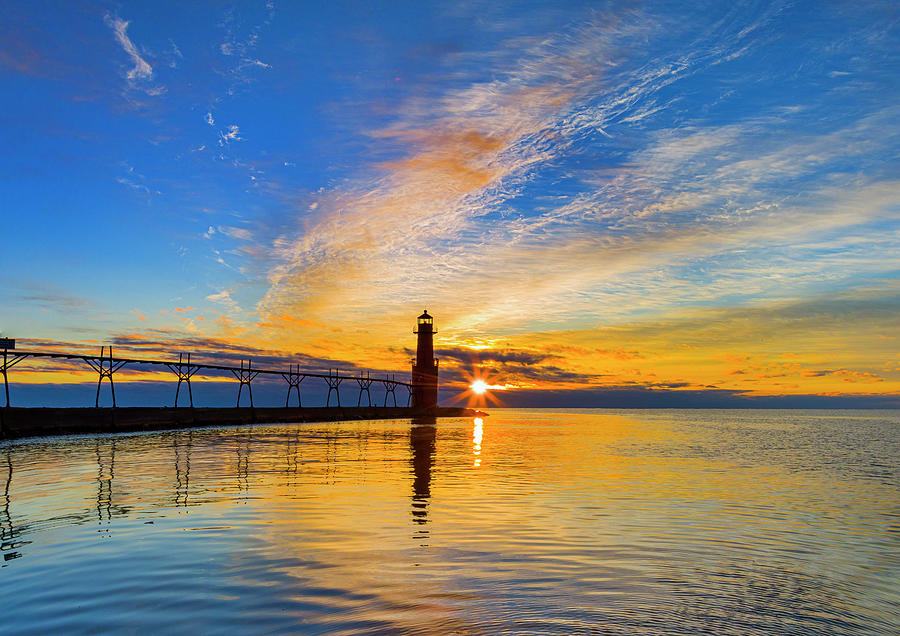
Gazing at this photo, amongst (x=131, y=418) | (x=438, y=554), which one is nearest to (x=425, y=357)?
(x=131, y=418)

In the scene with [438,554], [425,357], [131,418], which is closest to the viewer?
[438,554]

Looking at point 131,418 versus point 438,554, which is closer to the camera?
point 438,554

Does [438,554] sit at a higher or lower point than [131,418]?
higher

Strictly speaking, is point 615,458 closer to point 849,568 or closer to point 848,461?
point 848,461

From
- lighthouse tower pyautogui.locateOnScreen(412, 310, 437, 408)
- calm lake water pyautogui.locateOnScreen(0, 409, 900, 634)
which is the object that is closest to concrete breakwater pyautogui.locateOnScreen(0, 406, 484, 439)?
lighthouse tower pyautogui.locateOnScreen(412, 310, 437, 408)

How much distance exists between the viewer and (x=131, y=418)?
52.0m

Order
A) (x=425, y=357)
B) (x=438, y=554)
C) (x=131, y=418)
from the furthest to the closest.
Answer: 1. (x=425, y=357)
2. (x=131, y=418)
3. (x=438, y=554)

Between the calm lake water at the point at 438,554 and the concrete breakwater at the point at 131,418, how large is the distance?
2474 cm

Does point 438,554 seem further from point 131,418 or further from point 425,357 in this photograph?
point 425,357

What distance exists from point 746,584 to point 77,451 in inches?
1242

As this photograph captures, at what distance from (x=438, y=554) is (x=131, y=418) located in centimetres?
5130

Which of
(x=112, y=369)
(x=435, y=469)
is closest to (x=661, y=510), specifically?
(x=435, y=469)

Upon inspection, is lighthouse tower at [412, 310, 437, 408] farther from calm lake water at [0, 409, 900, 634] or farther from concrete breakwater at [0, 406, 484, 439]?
calm lake water at [0, 409, 900, 634]

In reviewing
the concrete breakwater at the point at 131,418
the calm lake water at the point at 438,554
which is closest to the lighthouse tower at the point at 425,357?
the concrete breakwater at the point at 131,418
